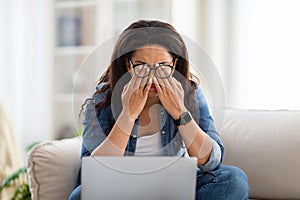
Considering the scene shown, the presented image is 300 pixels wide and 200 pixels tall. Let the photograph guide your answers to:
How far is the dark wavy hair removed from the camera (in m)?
1.17

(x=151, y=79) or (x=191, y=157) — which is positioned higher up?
(x=151, y=79)

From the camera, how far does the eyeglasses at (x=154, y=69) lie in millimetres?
1143

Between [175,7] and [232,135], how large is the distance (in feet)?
3.30

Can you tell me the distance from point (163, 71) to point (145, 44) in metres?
0.07

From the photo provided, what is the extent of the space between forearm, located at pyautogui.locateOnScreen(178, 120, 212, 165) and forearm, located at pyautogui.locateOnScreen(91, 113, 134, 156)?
13cm

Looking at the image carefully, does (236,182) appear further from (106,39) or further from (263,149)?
(106,39)

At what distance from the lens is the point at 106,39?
8.05 feet

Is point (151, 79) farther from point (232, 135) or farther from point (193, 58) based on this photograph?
point (232, 135)

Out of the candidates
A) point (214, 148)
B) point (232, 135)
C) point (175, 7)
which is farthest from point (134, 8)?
point (214, 148)

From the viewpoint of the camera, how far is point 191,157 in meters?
1.22

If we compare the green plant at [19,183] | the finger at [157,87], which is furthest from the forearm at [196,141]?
the green plant at [19,183]

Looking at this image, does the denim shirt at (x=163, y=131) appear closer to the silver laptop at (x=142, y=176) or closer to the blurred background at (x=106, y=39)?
the silver laptop at (x=142, y=176)

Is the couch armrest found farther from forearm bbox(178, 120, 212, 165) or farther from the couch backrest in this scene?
the couch backrest

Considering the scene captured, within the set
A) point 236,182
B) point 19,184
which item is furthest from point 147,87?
point 19,184
